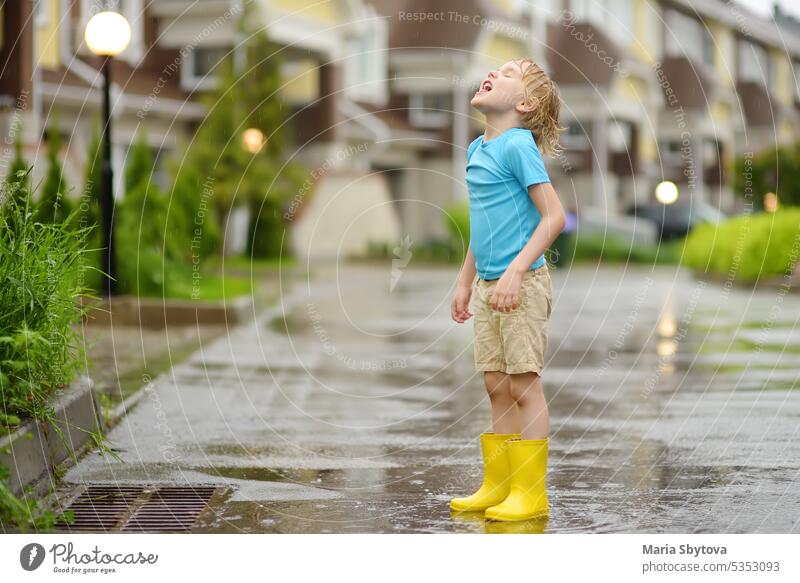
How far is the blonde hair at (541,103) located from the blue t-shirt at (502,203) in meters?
0.07

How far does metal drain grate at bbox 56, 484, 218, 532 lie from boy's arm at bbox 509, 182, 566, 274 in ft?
4.86

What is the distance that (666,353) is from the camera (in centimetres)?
1098

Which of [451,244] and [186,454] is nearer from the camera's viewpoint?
[186,454]

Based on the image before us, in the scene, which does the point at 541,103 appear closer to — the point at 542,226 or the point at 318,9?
the point at 542,226

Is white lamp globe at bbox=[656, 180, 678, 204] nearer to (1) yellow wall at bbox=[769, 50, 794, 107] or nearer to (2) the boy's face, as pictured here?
(2) the boy's face

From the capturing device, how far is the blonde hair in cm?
491

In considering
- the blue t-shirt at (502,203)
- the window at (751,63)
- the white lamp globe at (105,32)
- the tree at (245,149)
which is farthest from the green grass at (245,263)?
the window at (751,63)

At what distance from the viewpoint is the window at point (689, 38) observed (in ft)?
146

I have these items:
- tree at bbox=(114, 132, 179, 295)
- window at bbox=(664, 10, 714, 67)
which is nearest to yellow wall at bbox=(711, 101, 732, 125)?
window at bbox=(664, 10, 714, 67)

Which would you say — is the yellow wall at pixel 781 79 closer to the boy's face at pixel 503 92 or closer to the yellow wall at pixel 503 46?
the yellow wall at pixel 503 46

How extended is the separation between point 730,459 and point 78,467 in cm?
285

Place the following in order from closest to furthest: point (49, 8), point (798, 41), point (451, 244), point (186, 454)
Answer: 1. point (186, 454)
2. point (49, 8)
3. point (451, 244)
4. point (798, 41)

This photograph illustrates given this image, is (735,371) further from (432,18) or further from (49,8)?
(432,18)
